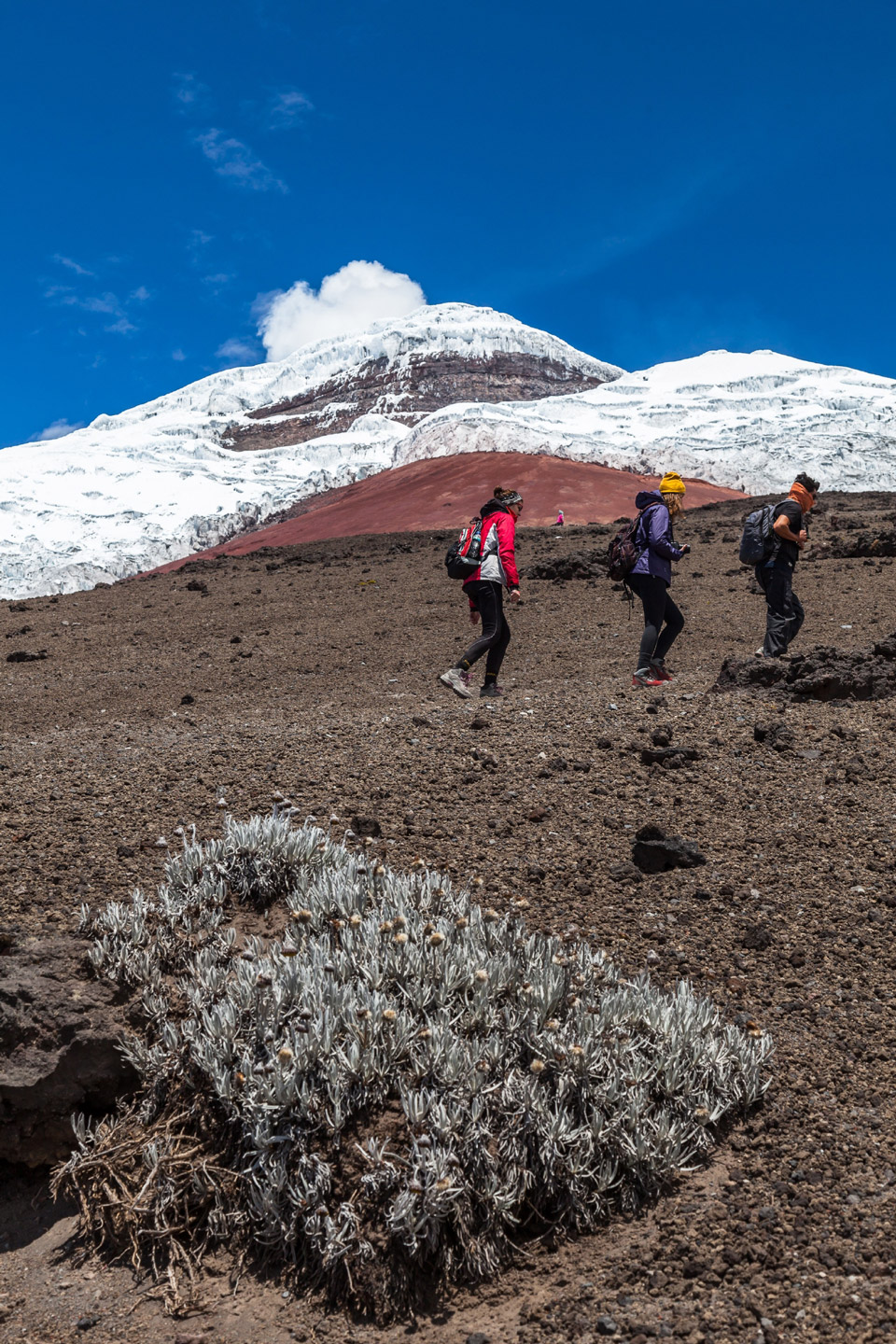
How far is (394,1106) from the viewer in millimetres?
2162

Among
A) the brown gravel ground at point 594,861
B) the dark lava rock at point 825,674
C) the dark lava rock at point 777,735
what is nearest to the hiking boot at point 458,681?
the brown gravel ground at point 594,861

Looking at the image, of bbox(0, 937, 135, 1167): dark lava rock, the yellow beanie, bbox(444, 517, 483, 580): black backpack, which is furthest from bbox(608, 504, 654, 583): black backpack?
bbox(0, 937, 135, 1167): dark lava rock

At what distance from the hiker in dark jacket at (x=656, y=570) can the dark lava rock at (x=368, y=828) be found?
2951mm

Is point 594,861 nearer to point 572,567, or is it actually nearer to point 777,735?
point 777,735

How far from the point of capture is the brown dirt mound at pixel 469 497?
2236cm

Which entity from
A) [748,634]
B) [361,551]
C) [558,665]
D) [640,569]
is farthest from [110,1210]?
[361,551]

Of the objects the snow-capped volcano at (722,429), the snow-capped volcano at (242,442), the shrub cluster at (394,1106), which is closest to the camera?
the shrub cluster at (394,1106)

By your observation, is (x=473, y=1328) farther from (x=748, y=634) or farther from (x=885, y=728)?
(x=748, y=634)

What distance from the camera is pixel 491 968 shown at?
247cm

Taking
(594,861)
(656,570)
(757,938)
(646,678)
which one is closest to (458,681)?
(646,678)

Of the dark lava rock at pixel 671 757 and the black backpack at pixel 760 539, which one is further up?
the black backpack at pixel 760 539

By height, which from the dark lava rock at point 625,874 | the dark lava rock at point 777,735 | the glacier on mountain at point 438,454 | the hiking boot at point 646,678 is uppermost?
the glacier on mountain at point 438,454

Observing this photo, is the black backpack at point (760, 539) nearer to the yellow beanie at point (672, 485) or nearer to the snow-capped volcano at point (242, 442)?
the yellow beanie at point (672, 485)

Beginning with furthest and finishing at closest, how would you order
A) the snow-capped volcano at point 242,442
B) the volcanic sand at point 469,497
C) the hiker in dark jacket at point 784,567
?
1. the snow-capped volcano at point 242,442
2. the volcanic sand at point 469,497
3. the hiker in dark jacket at point 784,567
